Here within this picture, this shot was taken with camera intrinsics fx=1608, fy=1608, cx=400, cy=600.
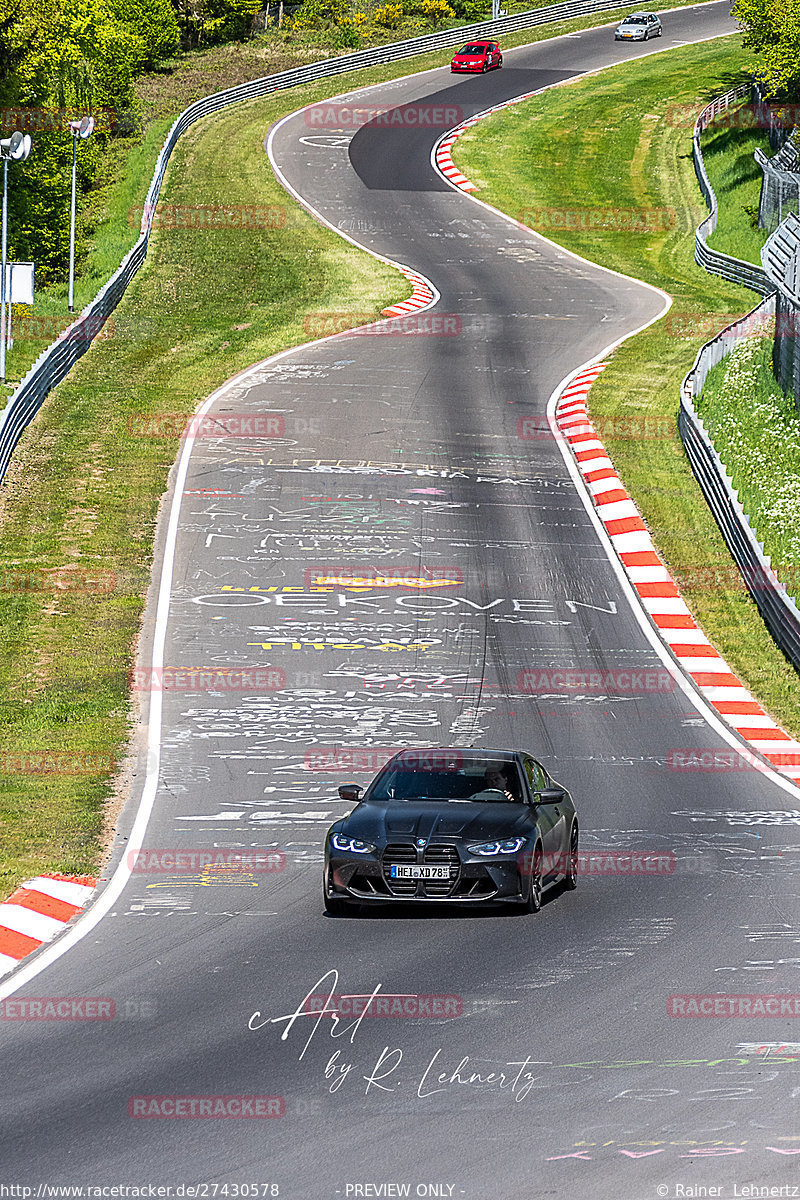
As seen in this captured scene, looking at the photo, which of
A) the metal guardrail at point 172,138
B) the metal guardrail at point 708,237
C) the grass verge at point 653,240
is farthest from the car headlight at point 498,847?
the metal guardrail at point 708,237

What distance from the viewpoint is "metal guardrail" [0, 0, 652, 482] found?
32.8m

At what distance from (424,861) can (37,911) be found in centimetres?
325

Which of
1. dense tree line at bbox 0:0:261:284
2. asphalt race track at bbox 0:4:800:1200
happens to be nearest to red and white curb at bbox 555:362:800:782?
asphalt race track at bbox 0:4:800:1200

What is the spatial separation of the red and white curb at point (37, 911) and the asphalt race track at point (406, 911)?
267mm

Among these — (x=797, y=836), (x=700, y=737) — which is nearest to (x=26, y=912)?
(x=797, y=836)

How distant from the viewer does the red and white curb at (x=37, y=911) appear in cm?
1210

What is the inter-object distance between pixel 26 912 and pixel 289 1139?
17.5 feet

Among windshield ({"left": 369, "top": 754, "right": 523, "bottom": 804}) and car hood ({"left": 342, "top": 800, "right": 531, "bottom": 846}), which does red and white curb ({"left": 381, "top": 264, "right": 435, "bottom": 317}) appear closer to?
windshield ({"left": 369, "top": 754, "right": 523, "bottom": 804})

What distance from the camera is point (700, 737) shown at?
1958cm

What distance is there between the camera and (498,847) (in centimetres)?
1244

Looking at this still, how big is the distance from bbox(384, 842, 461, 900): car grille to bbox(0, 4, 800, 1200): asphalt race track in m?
0.28

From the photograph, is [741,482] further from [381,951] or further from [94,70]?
[94,70]

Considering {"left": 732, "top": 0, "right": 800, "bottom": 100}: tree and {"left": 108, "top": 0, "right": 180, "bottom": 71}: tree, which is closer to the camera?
{"left": 732, "top": 0, "right": 800, "bottom": 100}: tree

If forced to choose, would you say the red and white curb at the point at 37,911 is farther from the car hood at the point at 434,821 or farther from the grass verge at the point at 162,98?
the grass verge at the point at 162,98
